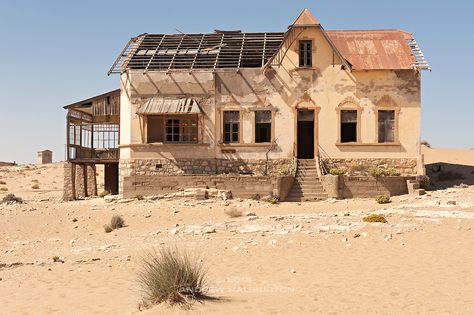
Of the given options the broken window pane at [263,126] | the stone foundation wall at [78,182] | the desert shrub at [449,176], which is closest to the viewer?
the broken window pane at [263,126]

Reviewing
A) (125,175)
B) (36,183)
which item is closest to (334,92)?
(125,175)

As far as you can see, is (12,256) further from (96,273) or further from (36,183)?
(36,183)

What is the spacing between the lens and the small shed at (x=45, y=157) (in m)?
56.4

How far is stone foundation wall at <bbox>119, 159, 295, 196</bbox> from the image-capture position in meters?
26.2

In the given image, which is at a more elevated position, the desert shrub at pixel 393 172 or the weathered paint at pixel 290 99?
the weathered paint at pixel 290 99

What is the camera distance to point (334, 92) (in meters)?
26.0

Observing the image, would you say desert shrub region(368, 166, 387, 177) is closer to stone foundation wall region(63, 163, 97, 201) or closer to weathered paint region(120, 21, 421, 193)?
weathered paint region(120, 21, 421, 193)

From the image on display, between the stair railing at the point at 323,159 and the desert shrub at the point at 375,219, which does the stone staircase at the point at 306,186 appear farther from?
the desert shrub at the point at 375,219

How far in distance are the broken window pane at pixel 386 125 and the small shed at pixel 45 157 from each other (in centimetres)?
4062

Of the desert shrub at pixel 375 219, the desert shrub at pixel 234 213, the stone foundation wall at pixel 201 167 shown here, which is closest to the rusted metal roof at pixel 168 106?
the stone foundation wall at pixel 201 167

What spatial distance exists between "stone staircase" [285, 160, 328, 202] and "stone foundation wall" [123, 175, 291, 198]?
419 mm

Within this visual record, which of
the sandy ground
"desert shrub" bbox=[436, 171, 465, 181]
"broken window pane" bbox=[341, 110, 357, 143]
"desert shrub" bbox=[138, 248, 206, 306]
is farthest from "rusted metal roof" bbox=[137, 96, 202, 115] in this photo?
"desert shrub" bbox=[138, 248, 206, 306]

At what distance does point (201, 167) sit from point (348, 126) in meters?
7.42

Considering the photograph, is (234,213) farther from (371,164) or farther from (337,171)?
(371,164)
